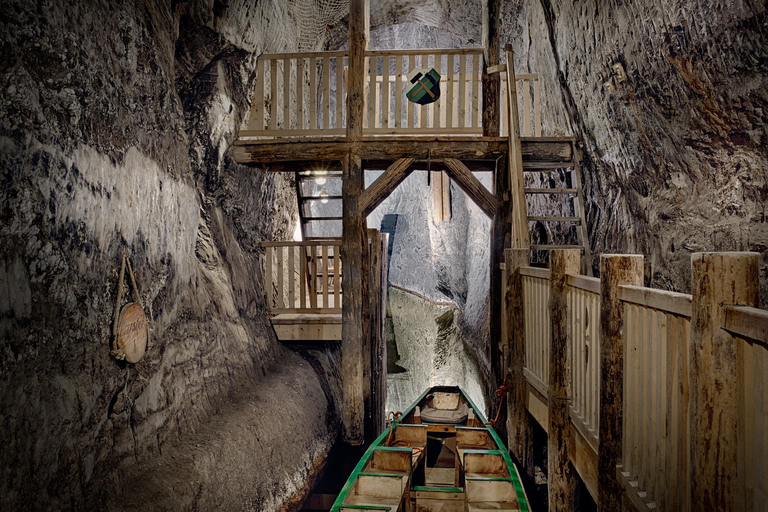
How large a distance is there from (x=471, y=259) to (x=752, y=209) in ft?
34.6

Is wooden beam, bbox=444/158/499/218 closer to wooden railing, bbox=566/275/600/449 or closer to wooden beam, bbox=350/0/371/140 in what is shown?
wooden beam, bbox=350/0/371/140

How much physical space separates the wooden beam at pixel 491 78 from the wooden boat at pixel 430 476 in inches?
161

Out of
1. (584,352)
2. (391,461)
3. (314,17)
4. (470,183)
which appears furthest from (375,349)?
(314,17)

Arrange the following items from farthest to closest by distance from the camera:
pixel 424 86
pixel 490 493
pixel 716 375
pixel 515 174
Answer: pixel 424 86 < pixel 515 174 < pixel 490 493 < pixel 716 375

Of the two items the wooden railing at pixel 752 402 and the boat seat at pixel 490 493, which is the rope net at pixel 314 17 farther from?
the wooden railing at pixel 752 402

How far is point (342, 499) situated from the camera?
4172 millimetres

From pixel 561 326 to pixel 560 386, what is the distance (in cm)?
47

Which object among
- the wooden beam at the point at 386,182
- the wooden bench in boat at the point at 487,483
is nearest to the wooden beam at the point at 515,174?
the wooden beam at the point at 386,182

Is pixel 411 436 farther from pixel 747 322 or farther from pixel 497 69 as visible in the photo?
pixel 497 69

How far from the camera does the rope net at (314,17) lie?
8758 mm

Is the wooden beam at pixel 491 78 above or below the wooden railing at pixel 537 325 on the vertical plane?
above

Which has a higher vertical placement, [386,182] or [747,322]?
[386,182]

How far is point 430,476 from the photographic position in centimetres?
638

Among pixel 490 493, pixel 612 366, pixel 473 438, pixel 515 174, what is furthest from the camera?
pixel 515 174
